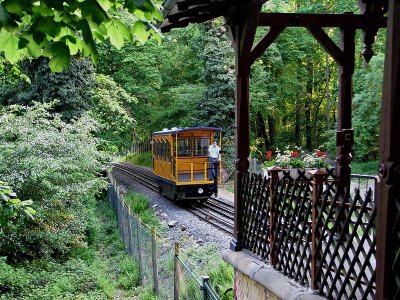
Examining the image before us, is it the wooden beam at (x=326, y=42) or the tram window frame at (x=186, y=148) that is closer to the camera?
the wooden beam at (x=326, y=42)

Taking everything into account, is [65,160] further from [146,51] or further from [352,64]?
[146,51]

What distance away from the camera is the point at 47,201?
11984 millimetres

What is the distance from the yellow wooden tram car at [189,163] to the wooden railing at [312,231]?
1305cm

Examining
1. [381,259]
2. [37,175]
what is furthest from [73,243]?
[381,259]

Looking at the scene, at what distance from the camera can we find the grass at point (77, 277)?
9289mm

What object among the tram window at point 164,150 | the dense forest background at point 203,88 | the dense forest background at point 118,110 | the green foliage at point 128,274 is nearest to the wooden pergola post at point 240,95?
the dense forest background at point 118,110

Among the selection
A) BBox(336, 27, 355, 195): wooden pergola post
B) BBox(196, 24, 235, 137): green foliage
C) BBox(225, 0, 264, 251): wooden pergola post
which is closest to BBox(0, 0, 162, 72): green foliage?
BBox(225, 0, 264, 251): wooden pergola post

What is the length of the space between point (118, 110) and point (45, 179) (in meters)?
9.36

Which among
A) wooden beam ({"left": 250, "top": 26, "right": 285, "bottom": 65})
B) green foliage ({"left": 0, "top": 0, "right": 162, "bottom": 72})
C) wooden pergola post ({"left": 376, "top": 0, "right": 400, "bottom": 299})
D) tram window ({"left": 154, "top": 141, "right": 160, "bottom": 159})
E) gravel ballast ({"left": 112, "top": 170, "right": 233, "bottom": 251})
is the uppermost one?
wooden beam ({"left": 250, "top": 26, "right": 285, "bottom": 65})

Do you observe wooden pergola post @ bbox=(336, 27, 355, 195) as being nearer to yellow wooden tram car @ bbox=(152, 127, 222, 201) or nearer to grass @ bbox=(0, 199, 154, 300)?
grass @ bbox=(0, 199, 154, 300)

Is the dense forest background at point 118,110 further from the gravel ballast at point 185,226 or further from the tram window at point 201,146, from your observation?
the tram window at point 201,146

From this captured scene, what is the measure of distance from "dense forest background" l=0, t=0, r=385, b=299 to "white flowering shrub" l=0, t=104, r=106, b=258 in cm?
4

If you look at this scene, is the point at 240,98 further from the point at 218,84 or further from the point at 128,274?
the point at 218,84

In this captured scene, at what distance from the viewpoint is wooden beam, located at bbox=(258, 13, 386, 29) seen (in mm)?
5301
